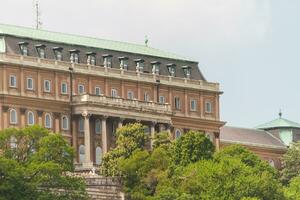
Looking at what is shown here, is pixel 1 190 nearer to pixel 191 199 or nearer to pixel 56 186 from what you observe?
pixel 56 186

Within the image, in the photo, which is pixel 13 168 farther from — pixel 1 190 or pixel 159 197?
pixel 159 197

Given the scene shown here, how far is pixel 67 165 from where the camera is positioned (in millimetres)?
195125

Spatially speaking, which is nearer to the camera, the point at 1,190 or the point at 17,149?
the point at 1,190

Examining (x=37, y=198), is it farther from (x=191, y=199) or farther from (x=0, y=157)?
(x=191, y=199)

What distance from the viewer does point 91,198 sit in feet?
656

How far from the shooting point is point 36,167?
19012 cm

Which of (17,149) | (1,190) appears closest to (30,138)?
(17,149)

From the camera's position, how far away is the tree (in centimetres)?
18662

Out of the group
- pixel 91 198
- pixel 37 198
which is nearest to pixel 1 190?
pixel 37 198

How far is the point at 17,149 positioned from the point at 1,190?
12478mm

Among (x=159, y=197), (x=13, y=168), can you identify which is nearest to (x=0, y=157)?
(x=13, y=168)

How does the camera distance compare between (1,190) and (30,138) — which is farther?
(30,138)

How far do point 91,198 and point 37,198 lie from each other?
13.8 meters

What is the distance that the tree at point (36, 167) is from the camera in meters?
187
